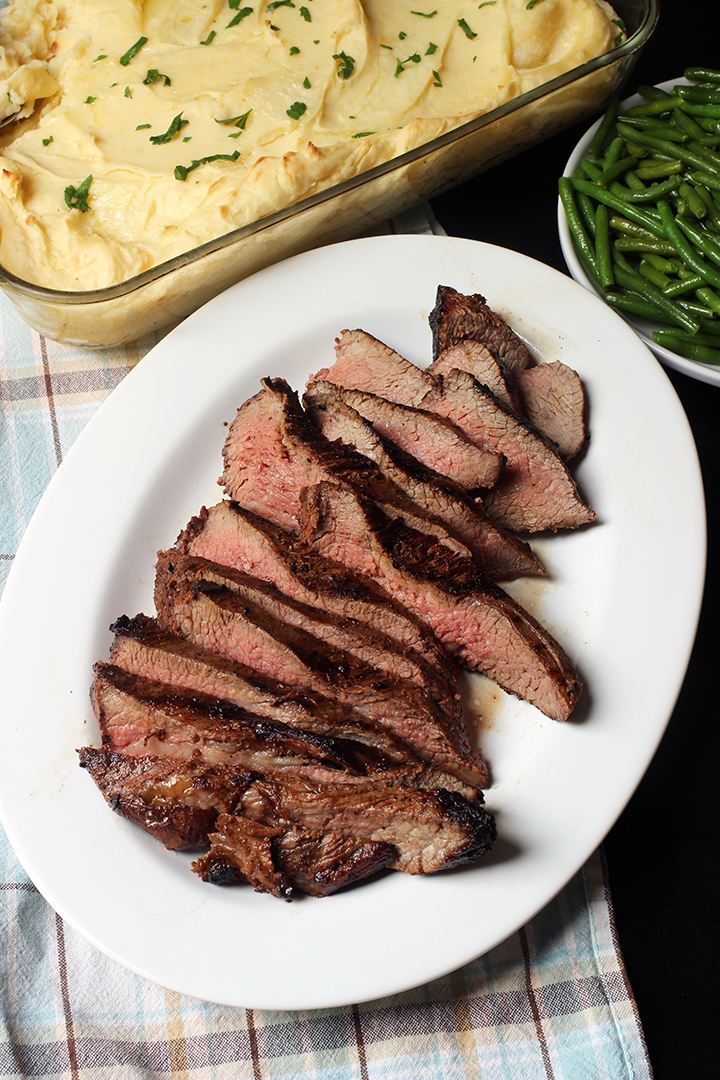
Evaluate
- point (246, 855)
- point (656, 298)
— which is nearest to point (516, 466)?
point (656, 298)

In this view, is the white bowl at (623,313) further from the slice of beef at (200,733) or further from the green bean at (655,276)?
the slice of beef at (200,733)

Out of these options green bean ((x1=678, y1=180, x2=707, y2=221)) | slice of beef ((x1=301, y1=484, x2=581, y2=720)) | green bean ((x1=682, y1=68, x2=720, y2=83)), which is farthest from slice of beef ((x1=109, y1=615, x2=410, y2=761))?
green bean ((x1=682, y1=68, x2=720, y2=83))

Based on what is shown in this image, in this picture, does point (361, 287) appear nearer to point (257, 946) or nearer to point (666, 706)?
point (666, 706)

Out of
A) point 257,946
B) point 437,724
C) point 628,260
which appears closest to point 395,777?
point 437,724

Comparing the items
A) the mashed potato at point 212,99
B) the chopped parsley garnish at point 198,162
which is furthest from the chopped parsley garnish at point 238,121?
the chopped parsley garnish at point 198,162

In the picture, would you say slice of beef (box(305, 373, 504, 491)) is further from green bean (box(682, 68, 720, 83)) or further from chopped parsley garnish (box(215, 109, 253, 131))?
green bean (box(682, 68, 720, 83))

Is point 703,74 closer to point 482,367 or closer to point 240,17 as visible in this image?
point 482,367

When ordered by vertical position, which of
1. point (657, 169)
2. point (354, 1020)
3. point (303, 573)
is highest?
point (657, 169)
